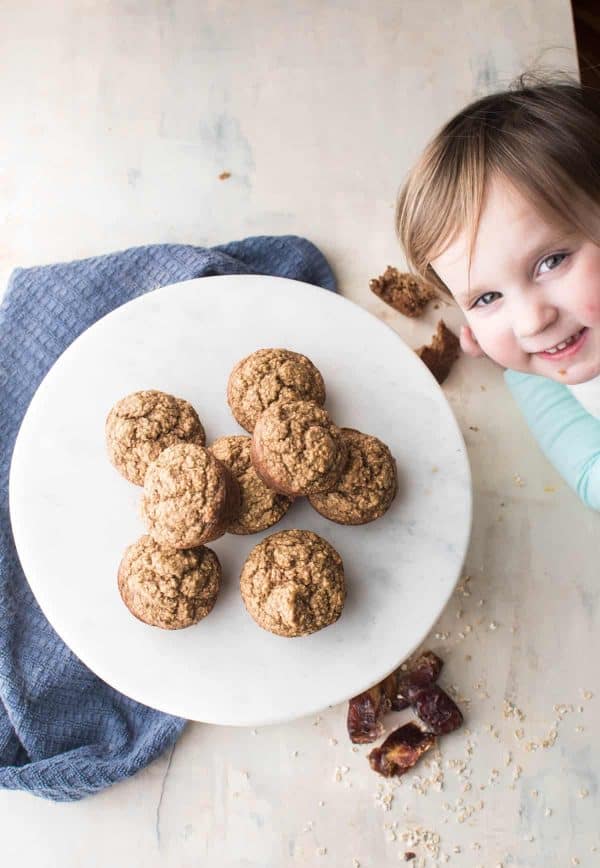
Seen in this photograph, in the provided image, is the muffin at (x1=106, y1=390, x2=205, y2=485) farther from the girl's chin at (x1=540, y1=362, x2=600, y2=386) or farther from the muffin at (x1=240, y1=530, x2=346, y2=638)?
the girl's chin at (x1=540, y1=362, x2=600, y2=386)

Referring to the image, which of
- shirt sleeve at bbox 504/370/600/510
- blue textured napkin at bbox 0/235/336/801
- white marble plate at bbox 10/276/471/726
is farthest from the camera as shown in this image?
shirt sleeve at bbox 504/370/600/510

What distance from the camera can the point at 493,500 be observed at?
53.1 inches

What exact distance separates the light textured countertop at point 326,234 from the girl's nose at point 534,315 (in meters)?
0.36

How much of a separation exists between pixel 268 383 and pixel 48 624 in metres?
0.53

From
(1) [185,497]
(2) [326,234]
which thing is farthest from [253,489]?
(2) [326,234]

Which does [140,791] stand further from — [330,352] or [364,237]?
[364,237]

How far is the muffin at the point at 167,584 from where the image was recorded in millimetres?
975

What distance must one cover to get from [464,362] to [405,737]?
24.3 inches

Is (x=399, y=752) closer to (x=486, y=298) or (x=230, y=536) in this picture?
(x=230, y=536)

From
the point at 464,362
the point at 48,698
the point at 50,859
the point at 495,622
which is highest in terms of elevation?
the point at 464,362

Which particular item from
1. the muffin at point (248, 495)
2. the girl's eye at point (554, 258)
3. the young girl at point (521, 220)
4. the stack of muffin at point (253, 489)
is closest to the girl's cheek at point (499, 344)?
the young girl at point (521, 220)

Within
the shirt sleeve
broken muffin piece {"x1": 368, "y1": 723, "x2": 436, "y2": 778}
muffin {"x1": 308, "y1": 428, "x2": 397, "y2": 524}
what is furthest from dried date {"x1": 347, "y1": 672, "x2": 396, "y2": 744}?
the shirt sleeve

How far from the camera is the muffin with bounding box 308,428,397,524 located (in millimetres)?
1009

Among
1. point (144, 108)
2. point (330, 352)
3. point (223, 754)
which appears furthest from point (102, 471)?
point (144, 108)
